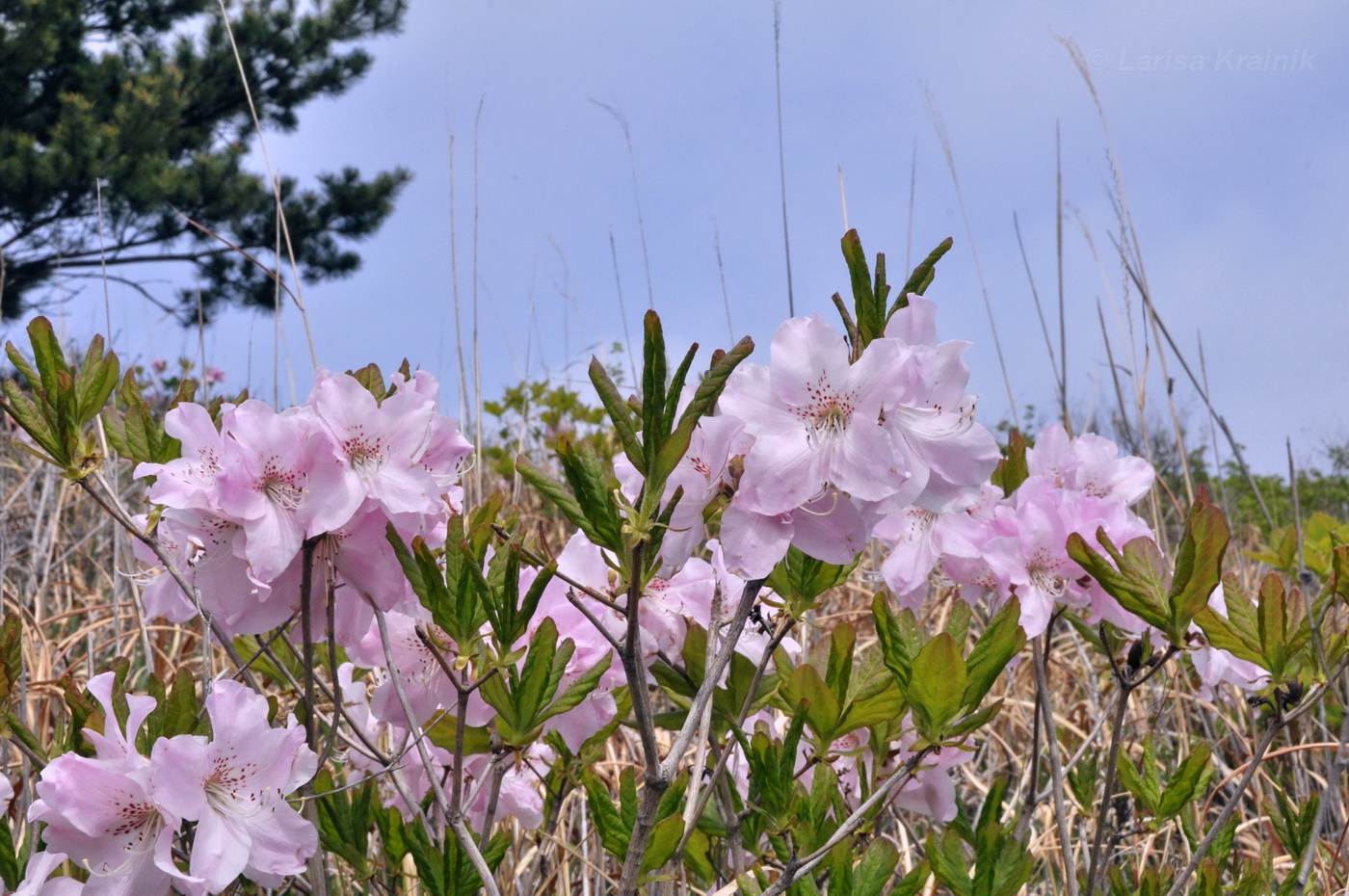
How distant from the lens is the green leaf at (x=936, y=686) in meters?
0.77

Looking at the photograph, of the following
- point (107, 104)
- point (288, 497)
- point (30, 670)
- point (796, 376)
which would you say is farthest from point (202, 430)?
point (107, 104)

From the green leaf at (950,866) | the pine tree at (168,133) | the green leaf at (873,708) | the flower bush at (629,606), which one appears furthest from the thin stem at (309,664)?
the pine tree at (168,133)

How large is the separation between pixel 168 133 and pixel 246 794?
34.4ft

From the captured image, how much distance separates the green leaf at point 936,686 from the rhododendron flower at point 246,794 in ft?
1.57

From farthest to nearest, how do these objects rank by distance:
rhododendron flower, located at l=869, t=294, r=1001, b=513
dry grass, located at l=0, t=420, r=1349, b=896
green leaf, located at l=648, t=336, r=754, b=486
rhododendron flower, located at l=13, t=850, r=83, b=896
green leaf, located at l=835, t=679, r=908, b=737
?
dry grass, located at l=0, t=420, r=1349, b=896, green leaf, located at l=835, t=679, r=908, b=737, rhododendron flower, located at l=13, t=850, r=83, b=896, rhododendron flower, located at l=869, t=294, r=1001, b=513, green leaf, located at l=648, t=336, r=754, b=486

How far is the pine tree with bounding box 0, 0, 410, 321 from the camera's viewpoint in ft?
30.5

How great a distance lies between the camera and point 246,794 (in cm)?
83

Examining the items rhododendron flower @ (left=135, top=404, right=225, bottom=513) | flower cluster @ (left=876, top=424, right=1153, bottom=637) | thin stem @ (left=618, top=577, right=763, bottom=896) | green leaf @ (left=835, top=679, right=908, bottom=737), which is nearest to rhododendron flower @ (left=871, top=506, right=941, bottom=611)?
flower cluster @ (left=876, top=424, right=1153, bottom=637)

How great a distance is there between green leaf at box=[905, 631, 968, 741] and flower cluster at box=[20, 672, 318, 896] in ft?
1.57

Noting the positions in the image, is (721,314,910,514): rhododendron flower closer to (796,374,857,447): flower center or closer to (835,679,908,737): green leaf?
(796,374,857,447): flower center

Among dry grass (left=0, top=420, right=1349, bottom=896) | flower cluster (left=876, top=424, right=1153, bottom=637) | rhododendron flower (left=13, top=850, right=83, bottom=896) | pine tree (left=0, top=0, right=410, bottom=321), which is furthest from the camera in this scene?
pine tree (left=0, top=0, right=410, bottom=321)

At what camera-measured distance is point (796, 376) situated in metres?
0.72

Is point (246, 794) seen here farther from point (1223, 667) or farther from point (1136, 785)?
point (1223, 667)

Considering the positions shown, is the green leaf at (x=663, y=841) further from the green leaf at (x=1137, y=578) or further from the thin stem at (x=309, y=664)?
the green leaf at (x=1137, y=578)
